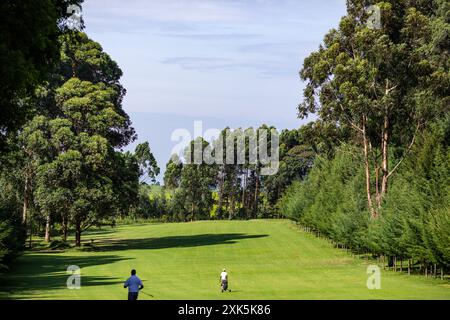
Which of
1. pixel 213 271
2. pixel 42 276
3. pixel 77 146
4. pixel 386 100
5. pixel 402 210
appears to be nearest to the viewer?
pixel 42 276

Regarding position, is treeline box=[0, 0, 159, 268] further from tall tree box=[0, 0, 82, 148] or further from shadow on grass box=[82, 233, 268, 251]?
tall tree box=[0, 0, 82, 148]

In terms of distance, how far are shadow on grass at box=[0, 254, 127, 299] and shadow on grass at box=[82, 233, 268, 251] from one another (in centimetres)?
1035

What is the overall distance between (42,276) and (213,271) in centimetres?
1269

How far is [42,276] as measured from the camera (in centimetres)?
5216

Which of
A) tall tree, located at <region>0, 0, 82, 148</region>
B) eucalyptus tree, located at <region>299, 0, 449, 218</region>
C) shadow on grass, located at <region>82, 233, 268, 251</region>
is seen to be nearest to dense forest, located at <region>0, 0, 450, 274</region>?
eucalyptus tree, located at <region>299, 0, 449, 218</region>

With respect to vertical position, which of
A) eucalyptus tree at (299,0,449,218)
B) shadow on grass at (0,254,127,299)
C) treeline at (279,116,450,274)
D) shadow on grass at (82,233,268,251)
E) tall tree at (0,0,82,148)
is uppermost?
eucalyptus tree at (299,0,449,218)

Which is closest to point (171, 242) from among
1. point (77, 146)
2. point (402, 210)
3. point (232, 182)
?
point (77, 146)

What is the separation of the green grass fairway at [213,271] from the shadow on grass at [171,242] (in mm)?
106

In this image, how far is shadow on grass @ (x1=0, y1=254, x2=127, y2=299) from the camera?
4259 cm

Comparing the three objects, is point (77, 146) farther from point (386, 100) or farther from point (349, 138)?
point (386, 100)

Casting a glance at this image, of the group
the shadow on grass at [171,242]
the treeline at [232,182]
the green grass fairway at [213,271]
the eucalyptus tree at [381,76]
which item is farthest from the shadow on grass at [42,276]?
the treeline at [232,182]

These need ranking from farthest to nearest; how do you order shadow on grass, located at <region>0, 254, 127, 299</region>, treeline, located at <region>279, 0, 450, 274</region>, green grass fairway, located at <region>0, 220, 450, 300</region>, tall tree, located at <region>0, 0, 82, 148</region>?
treeline, located at <region>279, 0, 450, 274</region>, shadow on grass, located at <region>0, 254, 127, 299</region>, green grass fairway, located at <region>0, 220, 450, 300</region>, tall tree, located at <region>0, 0, 82, 148</region>
